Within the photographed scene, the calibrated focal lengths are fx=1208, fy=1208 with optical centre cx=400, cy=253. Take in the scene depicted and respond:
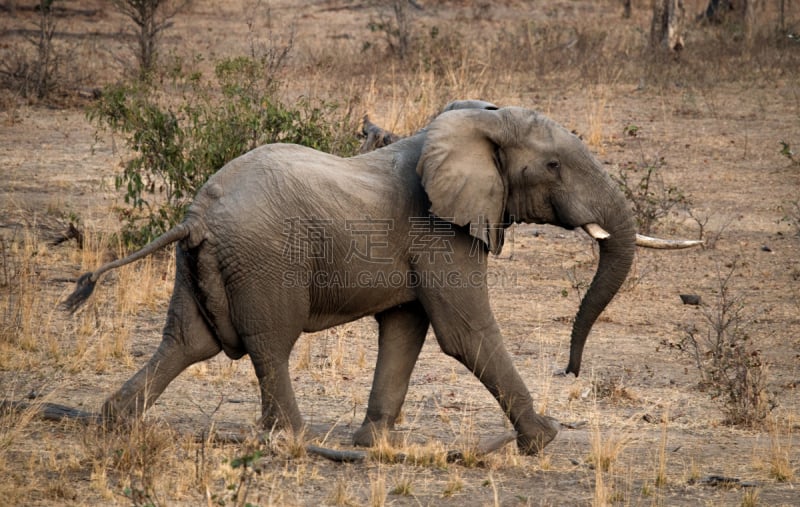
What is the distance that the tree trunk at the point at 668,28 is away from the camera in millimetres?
20453

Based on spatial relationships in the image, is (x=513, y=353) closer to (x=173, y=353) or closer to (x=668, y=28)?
(x=173, y=353)

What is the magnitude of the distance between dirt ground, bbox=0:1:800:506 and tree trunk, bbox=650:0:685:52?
2277 mm

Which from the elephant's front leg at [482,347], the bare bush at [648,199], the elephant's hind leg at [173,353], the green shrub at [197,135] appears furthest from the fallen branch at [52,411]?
the bare bush at [648,199]

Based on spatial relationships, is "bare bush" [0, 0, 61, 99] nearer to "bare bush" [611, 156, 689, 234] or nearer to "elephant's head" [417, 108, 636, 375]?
"bare bush" [611, 156, 689, 234]

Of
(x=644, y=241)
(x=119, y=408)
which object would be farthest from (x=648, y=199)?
(x=119, y=408)

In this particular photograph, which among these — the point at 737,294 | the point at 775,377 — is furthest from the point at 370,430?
the point at 737,294

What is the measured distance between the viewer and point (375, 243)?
6.62 meters

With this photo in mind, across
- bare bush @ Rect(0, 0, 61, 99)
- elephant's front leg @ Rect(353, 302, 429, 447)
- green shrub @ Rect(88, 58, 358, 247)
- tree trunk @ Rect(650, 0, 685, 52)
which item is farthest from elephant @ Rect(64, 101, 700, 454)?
tree trunk @ Rect(650, 0, 685, 52)

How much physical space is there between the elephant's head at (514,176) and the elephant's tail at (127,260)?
134 cm

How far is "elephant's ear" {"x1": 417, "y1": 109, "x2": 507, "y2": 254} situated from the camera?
6555mm

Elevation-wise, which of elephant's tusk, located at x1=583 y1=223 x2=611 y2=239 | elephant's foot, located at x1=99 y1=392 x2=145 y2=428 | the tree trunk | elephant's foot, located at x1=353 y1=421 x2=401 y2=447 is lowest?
elephant's foot, located at x1=353 y1=421 x2=401 y2=447

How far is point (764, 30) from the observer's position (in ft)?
75.6

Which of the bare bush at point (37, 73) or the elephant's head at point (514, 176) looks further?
the bare bush at point (37, 73)

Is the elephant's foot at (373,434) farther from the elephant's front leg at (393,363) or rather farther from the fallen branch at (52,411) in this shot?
the fallen branch at (52,411)
